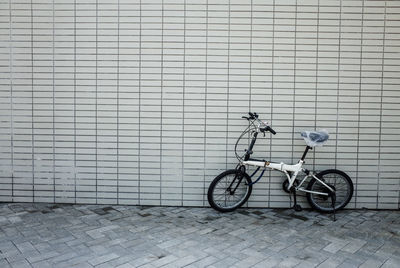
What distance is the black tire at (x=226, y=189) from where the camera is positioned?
5211mm

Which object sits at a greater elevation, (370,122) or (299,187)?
(370,122)

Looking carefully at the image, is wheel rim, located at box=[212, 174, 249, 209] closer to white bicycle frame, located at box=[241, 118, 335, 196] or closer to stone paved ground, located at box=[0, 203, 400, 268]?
stone paved ground, located at box=[0, 203, 400, 268]

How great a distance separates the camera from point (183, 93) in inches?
216

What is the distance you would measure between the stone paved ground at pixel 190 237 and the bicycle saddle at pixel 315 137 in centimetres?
125

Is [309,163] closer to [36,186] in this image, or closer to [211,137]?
[211,137]

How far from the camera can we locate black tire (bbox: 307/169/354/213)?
17.5 ft

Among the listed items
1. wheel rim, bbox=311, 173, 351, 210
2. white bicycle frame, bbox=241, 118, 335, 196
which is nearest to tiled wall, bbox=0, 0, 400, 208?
wheel rim, bbox=311, 173, 351, 210

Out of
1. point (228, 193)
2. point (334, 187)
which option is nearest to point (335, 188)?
point (334, 187)

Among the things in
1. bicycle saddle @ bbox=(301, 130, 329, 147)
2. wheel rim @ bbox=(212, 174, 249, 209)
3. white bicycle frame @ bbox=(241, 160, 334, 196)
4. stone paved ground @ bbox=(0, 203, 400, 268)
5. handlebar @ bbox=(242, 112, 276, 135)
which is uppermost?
handlebar @ bbox=(242, 112, 276, 135)

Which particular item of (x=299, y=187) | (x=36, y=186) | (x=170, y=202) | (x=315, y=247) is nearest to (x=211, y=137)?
(x=170, y=202)

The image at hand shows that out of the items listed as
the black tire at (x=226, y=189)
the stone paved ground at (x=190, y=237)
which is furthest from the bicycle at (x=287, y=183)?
the stone paved ground at (x=190, y=237)

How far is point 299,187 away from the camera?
535 centimetres

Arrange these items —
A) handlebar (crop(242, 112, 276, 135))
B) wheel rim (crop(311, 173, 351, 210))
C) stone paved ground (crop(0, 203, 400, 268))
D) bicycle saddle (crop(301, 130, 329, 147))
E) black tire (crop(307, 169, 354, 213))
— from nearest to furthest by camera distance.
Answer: stone paved ground (crop(0, 203, 400, 268))
bicycle saddle (crop(301, 130, 329, 147))
handlebar (crop(242, 112, 276, 135))
black tire (crop(307, 169, 354, 213))
wheel rim (crop(311, 173, 351, 210))

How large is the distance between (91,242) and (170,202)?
5.86 feet
